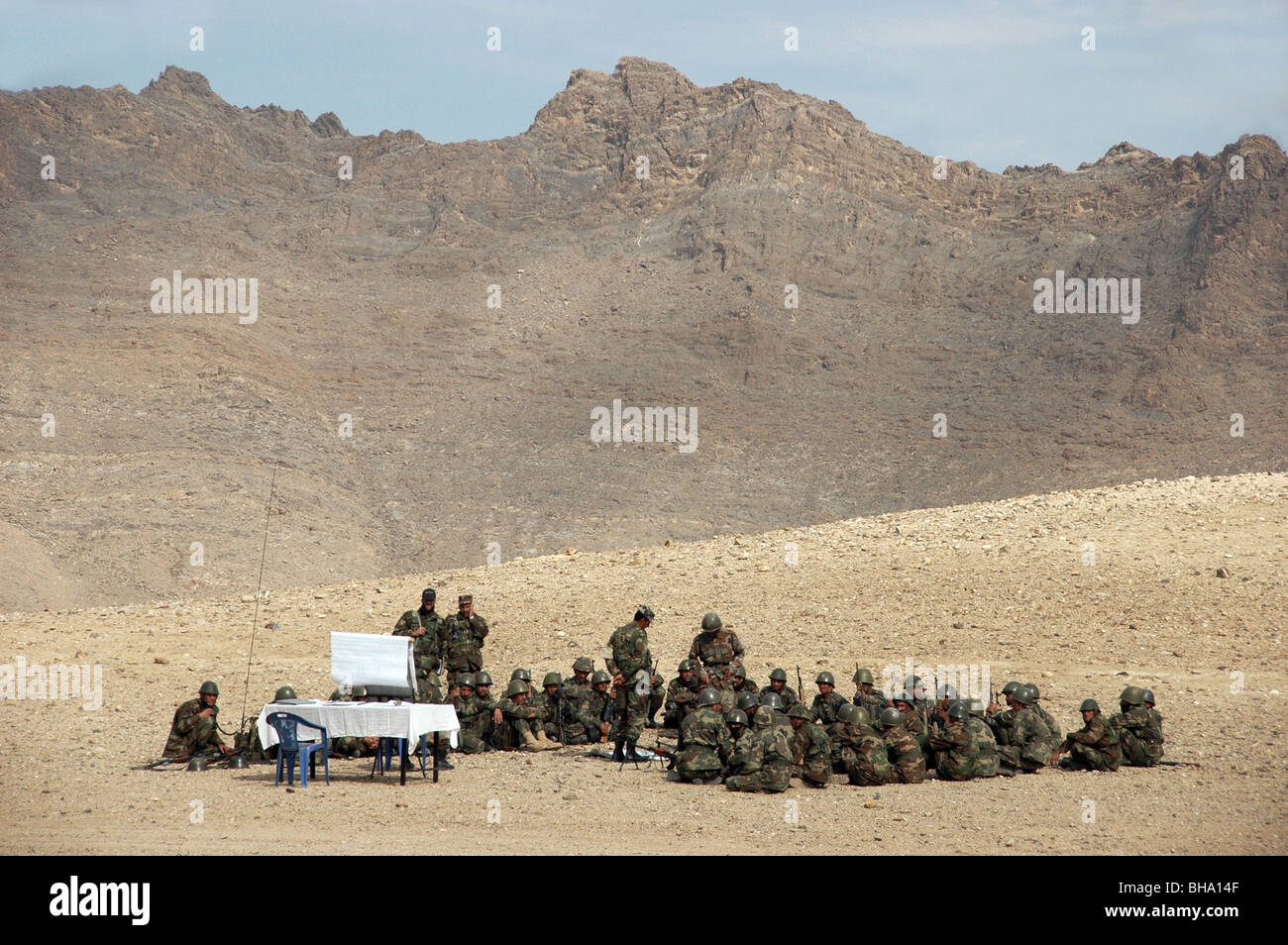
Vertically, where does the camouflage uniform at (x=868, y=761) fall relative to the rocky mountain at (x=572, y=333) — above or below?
below

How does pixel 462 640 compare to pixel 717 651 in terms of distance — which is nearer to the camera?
pixel 717 651

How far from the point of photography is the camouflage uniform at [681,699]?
50.1 ft

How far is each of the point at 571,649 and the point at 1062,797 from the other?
9.87 m

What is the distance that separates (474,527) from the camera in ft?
181

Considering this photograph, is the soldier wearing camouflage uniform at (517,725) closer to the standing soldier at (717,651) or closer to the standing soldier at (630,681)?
the standing soldier at (630,681)

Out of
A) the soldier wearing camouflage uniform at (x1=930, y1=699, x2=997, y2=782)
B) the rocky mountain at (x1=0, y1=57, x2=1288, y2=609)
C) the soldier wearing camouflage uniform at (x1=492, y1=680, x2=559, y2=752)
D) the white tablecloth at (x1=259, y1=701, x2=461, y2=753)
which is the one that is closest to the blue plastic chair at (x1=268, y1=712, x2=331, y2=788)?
the white tablecloth at (x1=259, y1=701, x2=461, y2=753)

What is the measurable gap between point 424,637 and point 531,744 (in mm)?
2300


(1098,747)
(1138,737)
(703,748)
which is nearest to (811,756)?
(703,748)

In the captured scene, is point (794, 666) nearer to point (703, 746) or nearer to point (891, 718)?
point (891, 718)

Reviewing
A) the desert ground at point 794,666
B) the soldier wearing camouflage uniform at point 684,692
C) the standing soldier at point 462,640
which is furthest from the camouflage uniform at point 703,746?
the standing soldier at point 462,640

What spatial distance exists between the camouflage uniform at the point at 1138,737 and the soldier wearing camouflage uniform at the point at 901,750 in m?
2.22

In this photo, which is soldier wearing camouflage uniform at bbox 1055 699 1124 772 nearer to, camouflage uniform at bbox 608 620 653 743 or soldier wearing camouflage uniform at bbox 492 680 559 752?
camouflage uniform at bbox 608 620 653 743

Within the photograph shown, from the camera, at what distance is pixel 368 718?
39.4 ft

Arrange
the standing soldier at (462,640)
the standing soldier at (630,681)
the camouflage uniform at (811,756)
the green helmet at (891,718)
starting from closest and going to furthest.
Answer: the camouflage uniform at (811,756) → the green helmet at (891,718) → the standing soldier at (630,681) → the standing soldier at (462,640)
